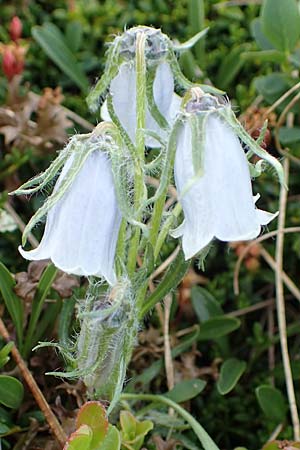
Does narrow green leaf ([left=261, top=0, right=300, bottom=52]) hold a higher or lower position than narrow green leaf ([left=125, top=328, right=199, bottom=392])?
higher

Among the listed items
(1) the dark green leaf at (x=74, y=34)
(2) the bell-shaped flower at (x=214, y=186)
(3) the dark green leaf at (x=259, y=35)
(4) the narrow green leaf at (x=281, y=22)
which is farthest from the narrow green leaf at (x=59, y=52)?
(2) the bell-shaped flower at (x=214, y=186)

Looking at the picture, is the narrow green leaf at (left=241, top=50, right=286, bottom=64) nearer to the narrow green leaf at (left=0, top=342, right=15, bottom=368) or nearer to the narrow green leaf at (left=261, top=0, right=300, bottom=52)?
the narrow green leaf at (left=261, top=0, right=300, bottom=52)

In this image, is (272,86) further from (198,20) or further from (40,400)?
(40,400)

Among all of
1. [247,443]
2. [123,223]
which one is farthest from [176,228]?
[247,443]

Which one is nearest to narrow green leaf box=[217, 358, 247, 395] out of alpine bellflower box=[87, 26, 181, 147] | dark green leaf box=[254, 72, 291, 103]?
alpine bellflower box=[87, 26, 181, 147]

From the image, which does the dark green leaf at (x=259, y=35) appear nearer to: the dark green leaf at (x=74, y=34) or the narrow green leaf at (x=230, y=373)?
the dark green leaf at (x=74, y=34)

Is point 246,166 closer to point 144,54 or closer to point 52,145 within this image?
point 144,54
